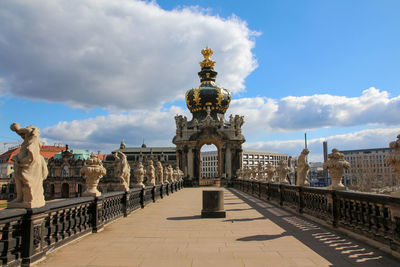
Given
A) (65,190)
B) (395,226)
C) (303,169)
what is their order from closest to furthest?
(395,226) < (303,169) < (65,190)

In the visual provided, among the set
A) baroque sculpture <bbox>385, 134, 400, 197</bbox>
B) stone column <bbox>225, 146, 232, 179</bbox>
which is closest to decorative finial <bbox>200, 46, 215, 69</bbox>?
stone column <bbox>225, 146, 232, 179</bbox>

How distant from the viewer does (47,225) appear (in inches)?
283

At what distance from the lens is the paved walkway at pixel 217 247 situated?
6371 mm

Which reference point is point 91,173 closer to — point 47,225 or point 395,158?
point 47,225

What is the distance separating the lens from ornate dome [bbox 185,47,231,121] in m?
49.1

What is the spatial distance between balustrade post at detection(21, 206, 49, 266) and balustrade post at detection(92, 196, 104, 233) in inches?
121

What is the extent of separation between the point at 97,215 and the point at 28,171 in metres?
3.65

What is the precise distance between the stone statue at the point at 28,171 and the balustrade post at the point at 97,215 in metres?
3.09

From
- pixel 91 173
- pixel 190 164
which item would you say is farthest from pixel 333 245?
pixel 190 164

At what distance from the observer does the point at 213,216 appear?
12.5 meters

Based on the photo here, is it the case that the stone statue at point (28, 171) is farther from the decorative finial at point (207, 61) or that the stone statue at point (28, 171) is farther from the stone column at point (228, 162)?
the decorative finial at point (207, 61)

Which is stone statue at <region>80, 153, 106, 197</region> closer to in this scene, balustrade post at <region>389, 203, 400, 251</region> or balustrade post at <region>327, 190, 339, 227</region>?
balustrade post at <region>327, 190, 339, 227</region>

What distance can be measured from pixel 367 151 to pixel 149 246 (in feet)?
377

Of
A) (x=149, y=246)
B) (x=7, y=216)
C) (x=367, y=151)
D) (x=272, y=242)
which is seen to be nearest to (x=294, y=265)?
(x=272, y=242)
